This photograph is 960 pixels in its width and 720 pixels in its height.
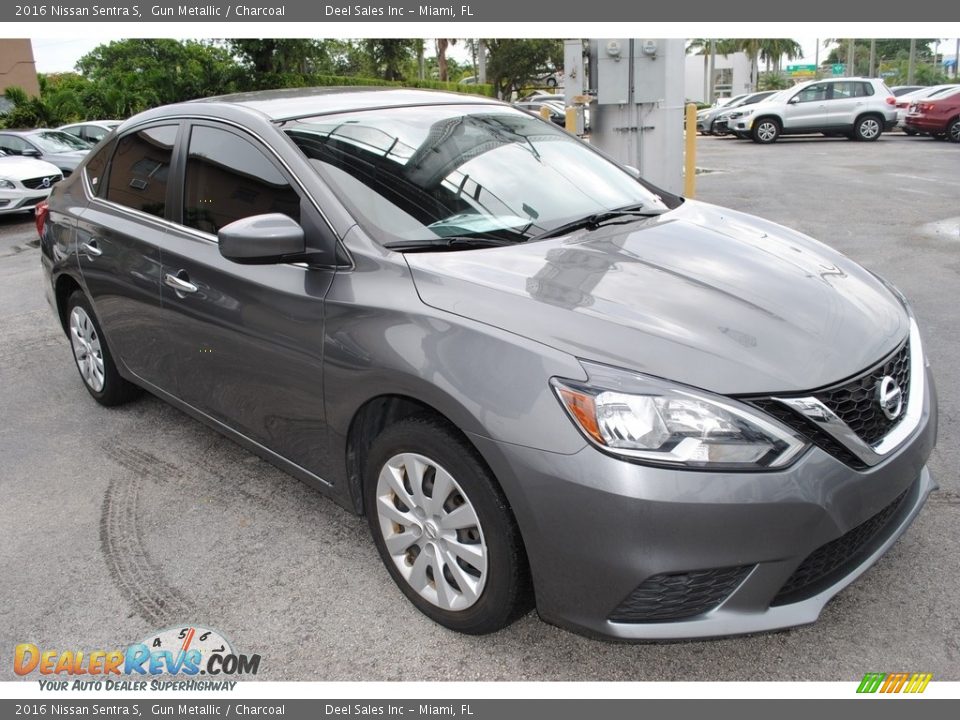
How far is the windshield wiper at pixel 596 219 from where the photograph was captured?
3.13 m

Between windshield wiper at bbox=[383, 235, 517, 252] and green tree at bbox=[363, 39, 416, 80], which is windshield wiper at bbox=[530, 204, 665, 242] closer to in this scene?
windshield wiper at bbox=[383, 235, 517, 252]

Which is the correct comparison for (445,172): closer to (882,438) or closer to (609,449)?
(609,449)

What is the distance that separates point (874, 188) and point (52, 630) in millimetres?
12519

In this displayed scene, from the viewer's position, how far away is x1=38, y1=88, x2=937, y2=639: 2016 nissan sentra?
220 cm

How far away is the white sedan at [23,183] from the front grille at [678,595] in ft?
42.6

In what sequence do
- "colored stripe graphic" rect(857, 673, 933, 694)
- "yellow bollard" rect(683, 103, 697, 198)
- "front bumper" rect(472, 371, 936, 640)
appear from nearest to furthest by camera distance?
1. "front bumper" rect(472, 371, 936, 640)
2. "colored stripe graphic" rect(857, 673, 933, 694)
3. "yellow bollard" rect(683, 103, 697, 198)

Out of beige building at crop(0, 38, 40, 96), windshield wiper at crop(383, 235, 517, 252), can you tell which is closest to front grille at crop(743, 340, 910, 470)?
windshield wiper at crop(383, 235, 517, 252)

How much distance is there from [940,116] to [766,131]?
417 centimetres

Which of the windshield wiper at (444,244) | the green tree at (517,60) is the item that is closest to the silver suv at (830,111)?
the windshield wiper at (444,244)

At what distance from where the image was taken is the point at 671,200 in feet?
12.6

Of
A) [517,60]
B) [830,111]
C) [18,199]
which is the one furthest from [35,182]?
[517,60]

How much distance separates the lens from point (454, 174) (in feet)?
10.6

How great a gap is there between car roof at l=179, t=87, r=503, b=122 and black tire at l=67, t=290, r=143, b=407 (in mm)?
1270

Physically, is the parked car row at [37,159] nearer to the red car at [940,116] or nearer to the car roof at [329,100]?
the car roof at [329,100]
